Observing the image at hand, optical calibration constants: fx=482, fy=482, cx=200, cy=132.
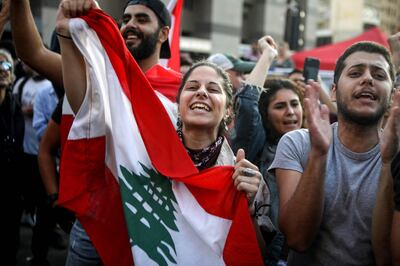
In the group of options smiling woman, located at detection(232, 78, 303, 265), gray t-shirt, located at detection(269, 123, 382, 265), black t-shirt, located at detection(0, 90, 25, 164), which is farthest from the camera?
black t-shirt, located at detection(0, 90, 25, 164)

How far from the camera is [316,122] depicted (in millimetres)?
1804

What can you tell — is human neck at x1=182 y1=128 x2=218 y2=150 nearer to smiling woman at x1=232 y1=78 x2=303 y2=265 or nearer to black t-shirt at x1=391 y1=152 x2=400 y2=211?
smiling woman at x1=232 y1=78 x2=303 y2=265

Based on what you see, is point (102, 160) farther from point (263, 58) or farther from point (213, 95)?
point (263, 58)

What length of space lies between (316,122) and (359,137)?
28 cm


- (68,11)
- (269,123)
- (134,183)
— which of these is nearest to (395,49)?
(269,123)

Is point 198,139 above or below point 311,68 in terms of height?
below

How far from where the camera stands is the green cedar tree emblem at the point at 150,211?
2.01 m

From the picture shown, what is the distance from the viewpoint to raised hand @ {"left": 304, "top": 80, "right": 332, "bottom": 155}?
1.78 m

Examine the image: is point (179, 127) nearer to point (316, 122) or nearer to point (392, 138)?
point (316, 122)

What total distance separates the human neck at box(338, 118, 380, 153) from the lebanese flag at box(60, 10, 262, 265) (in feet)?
1.62

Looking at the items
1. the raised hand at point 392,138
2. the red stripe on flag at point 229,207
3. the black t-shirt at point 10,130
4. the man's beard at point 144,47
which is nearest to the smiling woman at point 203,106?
the red stripe on flag at point 229,207

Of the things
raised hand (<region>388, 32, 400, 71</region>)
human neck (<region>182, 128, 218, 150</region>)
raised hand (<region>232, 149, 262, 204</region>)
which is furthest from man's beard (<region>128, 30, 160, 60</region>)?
raised hand (<region>388, 32, 400, 71</region>)

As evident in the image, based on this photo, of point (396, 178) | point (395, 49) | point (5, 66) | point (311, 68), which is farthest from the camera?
point (5, 66)

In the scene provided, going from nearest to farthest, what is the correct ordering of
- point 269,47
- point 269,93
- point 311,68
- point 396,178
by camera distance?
point 396,178 → point 269,47 → point 269,93 → point 311,68
